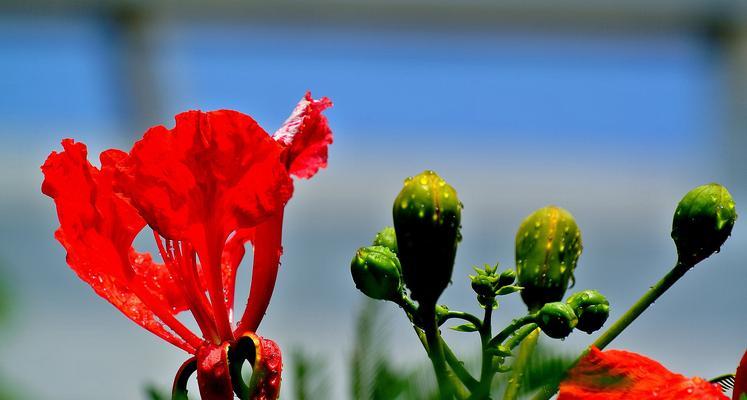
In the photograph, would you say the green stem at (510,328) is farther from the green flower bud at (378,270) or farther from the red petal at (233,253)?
the red petal at (233,253)

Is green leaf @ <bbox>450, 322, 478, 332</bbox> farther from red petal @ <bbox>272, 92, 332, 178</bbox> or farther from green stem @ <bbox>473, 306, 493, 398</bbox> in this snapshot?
red petal @ <bbox>272, 92, 332, 178</bbox>

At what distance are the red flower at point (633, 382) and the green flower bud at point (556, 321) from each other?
0.08m

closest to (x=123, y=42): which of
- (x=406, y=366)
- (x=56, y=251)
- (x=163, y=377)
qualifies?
(x=56, y=251)

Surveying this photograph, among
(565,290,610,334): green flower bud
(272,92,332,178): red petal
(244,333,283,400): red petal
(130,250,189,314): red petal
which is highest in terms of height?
(272,92,332,178): red petal

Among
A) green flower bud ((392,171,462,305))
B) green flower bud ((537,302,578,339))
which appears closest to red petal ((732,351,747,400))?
green flower bud ((537,302,578,339))

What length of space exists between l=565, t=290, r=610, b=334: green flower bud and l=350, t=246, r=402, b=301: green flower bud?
0.15 meters

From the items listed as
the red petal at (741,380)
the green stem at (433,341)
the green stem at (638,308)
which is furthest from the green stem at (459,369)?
the red petal at (741,380)

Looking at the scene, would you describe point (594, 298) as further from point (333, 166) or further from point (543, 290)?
point (333, 166)

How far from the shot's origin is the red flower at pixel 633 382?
0.75 meters

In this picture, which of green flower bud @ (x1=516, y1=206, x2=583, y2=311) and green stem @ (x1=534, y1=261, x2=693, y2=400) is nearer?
green stem @ (x1=534, y1=261, x2=693, y2=400)

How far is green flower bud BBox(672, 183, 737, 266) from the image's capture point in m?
1.00

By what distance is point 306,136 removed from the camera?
1018 mm

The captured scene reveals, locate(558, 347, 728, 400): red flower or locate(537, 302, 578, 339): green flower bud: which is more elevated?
locate(537, 302, 578, 339): green flower bud

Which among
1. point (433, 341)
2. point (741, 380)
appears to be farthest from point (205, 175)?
point (741, 380)
